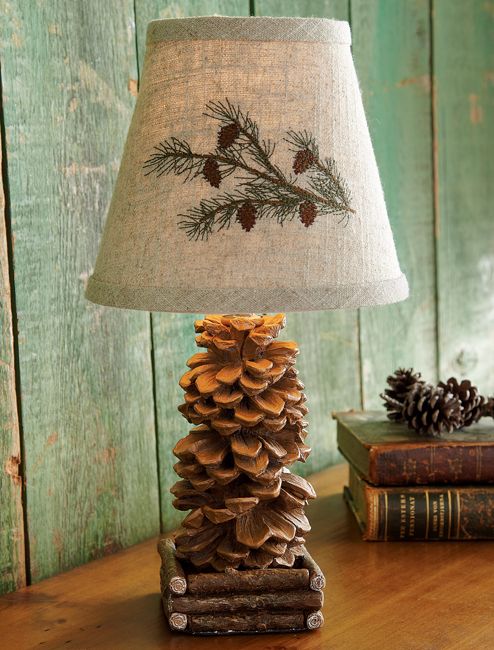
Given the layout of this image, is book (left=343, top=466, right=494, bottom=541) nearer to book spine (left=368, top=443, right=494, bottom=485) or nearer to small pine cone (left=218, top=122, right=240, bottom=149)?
book spine (left=368, top=443, right=494, bottom=485)

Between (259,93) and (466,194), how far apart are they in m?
0.92

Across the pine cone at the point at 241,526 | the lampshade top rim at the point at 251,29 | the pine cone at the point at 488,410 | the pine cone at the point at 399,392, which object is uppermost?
the lampshade top rim at the point at 251,29

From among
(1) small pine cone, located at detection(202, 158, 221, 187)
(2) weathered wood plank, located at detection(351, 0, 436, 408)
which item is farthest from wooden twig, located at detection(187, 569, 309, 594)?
(2) weathered wood plank, located at detection(351, 0, 436, 408)

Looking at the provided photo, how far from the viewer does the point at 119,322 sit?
120 centimetres

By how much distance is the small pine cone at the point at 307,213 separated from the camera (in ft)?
2.88

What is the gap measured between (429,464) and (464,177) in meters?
0.67

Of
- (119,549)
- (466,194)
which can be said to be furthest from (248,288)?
(466,194)

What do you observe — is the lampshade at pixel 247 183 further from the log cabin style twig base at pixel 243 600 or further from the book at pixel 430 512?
the book at pixel 430 512

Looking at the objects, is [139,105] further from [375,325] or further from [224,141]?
[375,325]

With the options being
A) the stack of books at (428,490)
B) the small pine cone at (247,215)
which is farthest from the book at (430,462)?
the small pine cone at (247,215)

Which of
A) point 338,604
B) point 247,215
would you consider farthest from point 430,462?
point 247,215

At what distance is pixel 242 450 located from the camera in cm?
96

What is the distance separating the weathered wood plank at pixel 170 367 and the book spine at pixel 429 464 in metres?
0.25

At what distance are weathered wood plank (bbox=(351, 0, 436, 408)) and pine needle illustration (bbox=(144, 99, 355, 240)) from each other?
2.25 ft
